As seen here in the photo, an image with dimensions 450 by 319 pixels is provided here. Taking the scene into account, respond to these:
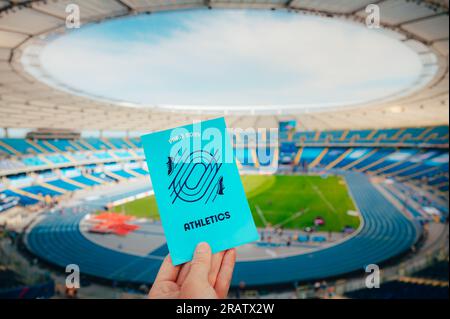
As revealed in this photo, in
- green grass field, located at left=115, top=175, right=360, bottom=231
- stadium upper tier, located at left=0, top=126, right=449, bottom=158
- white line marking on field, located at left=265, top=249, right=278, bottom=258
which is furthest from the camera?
stadium upper tier, located at left=0, top=126, right=449, bottom=158

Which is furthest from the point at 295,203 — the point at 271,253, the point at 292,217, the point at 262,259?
the point at 262,259

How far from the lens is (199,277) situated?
1.84 metres

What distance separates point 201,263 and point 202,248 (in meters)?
0.13

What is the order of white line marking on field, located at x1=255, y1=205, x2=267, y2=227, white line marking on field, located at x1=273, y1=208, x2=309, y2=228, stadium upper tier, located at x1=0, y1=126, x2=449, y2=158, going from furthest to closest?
stadium upper tier, located at x1=0, y1=126, x2=449, y2=158, white line marking on field, located at x1=255, y1=205, x2=267, y2=227, white line marking on field, located at x1=273, y1=208, x2=309, y2=228

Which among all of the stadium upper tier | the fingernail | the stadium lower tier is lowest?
the stadium lower tier

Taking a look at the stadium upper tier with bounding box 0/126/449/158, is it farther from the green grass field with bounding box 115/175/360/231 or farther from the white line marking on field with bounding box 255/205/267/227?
the white line marking on field with bounding box 255/205/267/227

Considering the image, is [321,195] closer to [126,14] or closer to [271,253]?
[271,253]

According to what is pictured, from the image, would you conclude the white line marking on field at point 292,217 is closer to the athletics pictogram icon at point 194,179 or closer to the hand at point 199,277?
the hand at point 199,277

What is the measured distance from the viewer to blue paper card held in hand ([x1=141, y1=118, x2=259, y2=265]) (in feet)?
6.95

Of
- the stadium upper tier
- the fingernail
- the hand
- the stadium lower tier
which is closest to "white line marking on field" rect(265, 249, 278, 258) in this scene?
the stadium lower tier

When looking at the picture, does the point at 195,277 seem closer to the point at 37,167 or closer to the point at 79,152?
the point at 37,167

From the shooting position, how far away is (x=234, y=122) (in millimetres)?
41594

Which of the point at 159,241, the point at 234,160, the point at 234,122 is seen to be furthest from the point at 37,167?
the point at 234,160

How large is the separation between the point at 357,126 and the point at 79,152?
44013 mm
